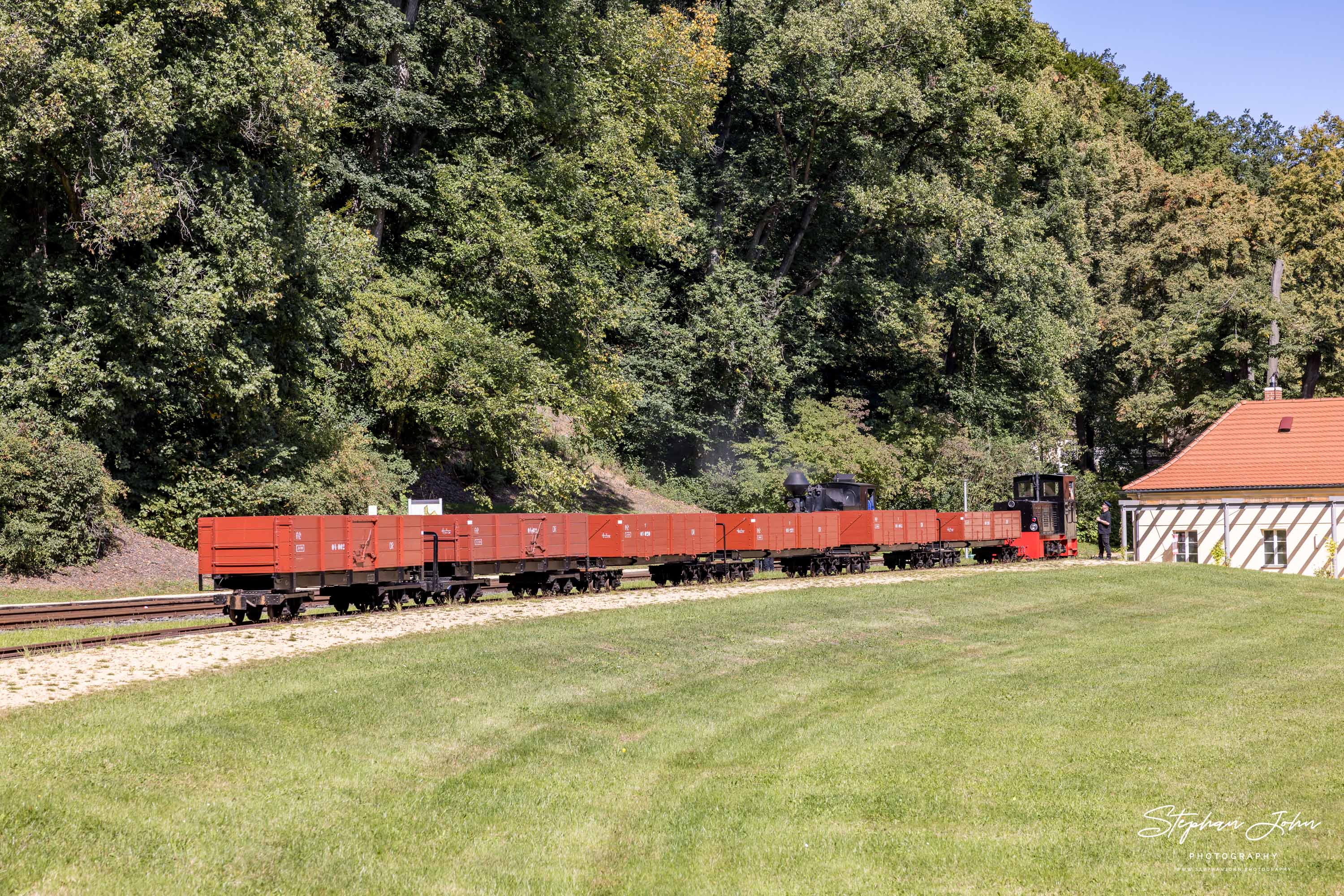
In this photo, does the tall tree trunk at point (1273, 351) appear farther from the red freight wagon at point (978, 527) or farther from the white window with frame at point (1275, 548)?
the red freight wagon at point (978, 527)

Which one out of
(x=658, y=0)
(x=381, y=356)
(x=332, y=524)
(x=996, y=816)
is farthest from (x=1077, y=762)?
(x=658, y=0)

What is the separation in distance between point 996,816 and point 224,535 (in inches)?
688

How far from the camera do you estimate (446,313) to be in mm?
40062

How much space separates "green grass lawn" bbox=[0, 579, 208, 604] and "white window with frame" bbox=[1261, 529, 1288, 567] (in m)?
39.3

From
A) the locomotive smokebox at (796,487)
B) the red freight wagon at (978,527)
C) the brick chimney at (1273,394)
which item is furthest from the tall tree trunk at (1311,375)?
the locomotive smokebox at (796,487)

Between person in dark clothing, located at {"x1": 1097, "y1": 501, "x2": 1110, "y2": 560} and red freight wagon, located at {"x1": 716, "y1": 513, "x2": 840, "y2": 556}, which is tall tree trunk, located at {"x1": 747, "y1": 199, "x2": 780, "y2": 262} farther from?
red freight wagon, located at {"x1": 716, "y1": 513, "x2": 840, "y2": 556}

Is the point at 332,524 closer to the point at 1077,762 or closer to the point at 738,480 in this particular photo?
the point at 1077,762

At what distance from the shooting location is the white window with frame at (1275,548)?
45781 mm

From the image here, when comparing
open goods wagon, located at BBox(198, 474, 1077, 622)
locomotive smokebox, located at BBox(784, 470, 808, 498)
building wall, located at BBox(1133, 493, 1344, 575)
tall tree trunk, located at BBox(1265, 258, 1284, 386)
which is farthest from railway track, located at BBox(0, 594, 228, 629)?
tall tree trunk, located at BBox(1265, 258, 1284, 386)

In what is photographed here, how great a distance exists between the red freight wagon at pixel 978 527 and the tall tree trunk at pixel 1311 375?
80.0ft

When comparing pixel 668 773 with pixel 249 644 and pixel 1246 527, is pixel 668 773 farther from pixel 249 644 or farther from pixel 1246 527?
pixel 1246 527

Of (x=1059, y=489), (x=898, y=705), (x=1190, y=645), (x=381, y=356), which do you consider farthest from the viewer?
(x=1059, y=489)

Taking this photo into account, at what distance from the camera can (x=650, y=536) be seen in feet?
106

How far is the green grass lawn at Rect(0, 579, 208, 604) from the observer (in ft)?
88.4
